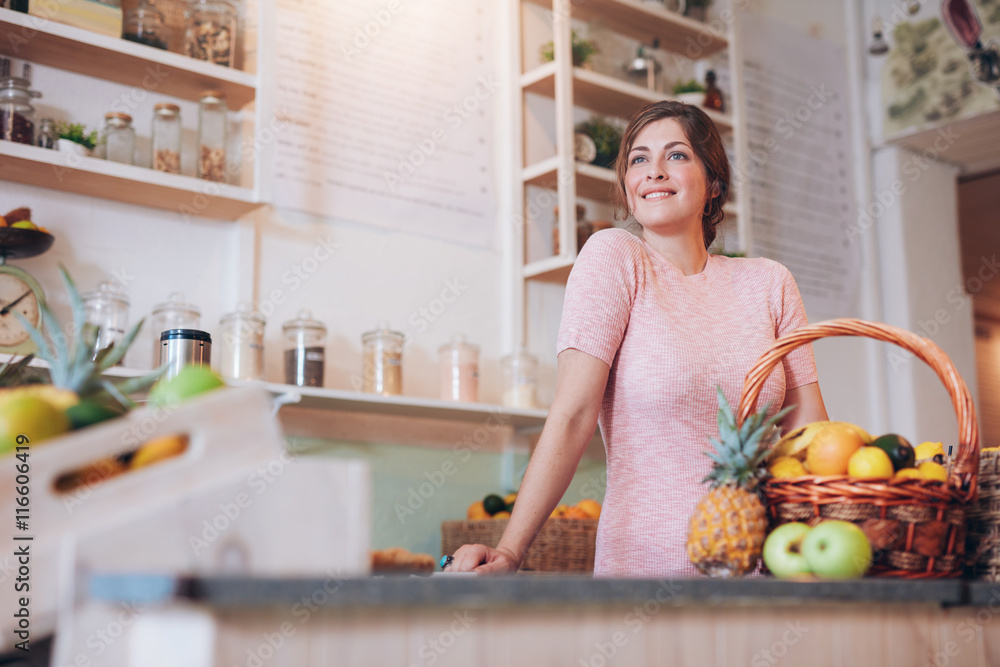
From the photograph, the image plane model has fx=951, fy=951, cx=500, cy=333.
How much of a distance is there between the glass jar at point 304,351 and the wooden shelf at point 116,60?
1.90 ft

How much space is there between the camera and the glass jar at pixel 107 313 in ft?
6.89

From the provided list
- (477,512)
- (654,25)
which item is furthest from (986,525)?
(654,25)

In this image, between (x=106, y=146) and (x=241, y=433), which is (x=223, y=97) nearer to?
(x=106, y=146)

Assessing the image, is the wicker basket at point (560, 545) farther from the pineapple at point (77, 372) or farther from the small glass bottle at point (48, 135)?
the pineapple at point (77, 372)

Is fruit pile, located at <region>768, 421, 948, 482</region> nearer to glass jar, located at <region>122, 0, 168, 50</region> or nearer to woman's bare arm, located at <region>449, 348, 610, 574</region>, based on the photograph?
woman's bare arm, located at <region>449, 348, 610, 574</region>

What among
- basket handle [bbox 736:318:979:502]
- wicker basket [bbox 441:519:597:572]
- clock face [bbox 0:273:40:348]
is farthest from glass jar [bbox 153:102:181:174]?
basket handle [bbox 736:318:979:502]

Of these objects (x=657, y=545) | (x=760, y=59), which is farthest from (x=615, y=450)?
(x=760, y=59)

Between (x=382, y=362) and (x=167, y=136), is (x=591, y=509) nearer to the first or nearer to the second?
(x=382, y=362)

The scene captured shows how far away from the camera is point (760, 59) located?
382cm

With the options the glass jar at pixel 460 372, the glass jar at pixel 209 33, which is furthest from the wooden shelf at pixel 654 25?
the glass jar at pixel 460 372

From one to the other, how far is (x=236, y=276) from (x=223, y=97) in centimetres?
44

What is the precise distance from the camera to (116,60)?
221 centimetres

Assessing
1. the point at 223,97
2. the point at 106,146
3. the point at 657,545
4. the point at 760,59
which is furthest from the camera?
the point at 760,59

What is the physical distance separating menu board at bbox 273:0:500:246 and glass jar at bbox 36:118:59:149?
0.56m
